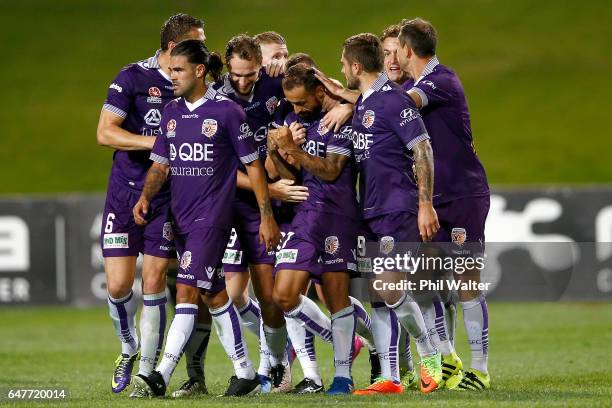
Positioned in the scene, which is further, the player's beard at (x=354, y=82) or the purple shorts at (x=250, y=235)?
the purple shorts at (x=250, y=235)

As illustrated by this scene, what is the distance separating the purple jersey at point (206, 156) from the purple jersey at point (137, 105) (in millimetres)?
930

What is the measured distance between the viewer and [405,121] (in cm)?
790

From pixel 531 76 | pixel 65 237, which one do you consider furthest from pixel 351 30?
pixel 65 237

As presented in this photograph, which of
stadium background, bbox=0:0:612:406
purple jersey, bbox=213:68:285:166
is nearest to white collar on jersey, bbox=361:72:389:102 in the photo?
purple jersey, bbox=213:68:285:166

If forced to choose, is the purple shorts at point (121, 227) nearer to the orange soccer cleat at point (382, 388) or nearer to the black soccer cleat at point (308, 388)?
the black soccer cleat at point (308, 388)

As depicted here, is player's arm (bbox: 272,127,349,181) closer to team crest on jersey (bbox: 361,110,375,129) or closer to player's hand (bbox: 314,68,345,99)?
team crest on jersey (bbox: 361,110,375,129)

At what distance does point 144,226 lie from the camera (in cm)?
891

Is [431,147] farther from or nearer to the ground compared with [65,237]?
farther from the ground

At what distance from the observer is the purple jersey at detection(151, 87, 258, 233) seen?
313 inches

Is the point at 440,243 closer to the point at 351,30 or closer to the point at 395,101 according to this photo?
the point at 395,101

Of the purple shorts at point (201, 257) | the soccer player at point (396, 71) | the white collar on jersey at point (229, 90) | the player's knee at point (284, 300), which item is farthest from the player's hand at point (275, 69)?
the player's knee at point (284, 300)

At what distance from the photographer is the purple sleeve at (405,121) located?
7.86 metres

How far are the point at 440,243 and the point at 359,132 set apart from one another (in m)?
1.03

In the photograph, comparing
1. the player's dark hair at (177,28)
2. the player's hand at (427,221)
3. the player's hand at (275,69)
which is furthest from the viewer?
the player's hand at (275,69)
